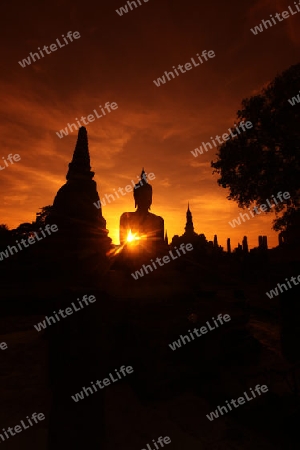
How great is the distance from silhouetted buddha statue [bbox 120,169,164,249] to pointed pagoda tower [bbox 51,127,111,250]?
4798 millimetres

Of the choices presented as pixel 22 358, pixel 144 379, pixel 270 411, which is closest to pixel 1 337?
pixel 22 358

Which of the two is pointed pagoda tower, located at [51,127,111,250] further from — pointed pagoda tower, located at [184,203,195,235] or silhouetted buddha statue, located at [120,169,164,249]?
pointed pagoda tower, located at [184,203,195,235]

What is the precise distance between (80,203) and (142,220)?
647cm

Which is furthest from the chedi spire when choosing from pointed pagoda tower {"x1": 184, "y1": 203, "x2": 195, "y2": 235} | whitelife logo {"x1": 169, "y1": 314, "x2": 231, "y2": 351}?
pointed pagoda tower {"x1": 184, "y1": 203, "x2": 195, "y2": 235}

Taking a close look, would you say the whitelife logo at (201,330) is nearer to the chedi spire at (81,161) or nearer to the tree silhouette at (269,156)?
the tree silhouette at (269,156)

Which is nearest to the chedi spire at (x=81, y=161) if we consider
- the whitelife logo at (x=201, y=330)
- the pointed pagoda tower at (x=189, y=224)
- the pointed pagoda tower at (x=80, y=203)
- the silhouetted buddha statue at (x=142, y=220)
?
the pointed pagoda tower at (x=80, y=203)

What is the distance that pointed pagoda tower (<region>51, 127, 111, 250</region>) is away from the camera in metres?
16.1

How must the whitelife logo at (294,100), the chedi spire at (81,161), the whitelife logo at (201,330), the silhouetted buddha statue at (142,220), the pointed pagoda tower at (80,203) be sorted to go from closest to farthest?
the whitelife logo at (201,330), the whitelife logo at (294,100), the silhouetted buddha statue at (142,220), the pointed pagoda tower at (80,203), the chedi spire at (81,161)

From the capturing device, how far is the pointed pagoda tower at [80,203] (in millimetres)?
16109

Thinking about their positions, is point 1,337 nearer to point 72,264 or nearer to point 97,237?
point 72,264

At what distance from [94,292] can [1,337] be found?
23.5 feet

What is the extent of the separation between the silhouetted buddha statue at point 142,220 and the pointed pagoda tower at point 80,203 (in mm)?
4798

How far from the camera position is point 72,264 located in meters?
14.9

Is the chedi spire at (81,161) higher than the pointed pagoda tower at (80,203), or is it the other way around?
the chedi spire at (81,161)
